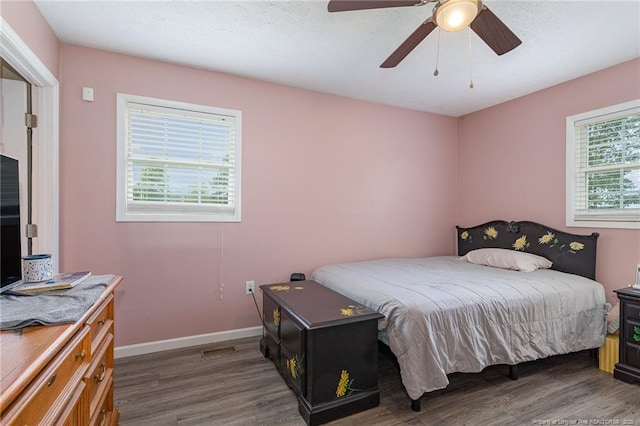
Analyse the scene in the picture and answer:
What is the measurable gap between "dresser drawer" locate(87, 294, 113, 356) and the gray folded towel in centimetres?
9

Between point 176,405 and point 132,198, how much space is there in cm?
170

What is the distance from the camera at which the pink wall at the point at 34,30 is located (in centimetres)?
169

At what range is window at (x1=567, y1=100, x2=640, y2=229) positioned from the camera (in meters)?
2.67

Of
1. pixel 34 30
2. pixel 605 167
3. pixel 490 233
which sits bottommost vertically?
pixel 490 233

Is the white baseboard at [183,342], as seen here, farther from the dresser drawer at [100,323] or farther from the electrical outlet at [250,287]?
the dresser drawer at [100,323]

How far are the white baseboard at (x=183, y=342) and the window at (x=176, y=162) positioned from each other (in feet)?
3.53

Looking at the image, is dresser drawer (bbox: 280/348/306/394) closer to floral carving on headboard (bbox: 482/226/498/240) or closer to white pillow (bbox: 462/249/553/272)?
white pillow (bbox: 462/249/553/272)

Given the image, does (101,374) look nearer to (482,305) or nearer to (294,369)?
(294,369)

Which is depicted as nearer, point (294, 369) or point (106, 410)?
point (106, 410)

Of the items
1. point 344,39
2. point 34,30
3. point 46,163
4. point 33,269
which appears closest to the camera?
point 33,269

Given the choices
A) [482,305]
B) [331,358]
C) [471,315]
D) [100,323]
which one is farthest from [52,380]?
[482,305]

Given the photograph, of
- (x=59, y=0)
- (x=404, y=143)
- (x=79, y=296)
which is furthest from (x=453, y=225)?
(x=59, y=0)

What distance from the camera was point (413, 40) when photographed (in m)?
1.88

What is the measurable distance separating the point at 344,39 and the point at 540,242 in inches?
110
